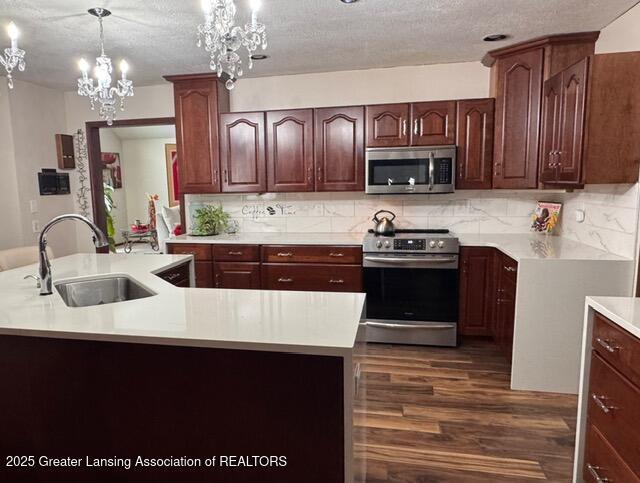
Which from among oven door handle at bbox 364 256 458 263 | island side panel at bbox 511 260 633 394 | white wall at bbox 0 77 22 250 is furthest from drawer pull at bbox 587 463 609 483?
white wall at bbox 0 77 22 250

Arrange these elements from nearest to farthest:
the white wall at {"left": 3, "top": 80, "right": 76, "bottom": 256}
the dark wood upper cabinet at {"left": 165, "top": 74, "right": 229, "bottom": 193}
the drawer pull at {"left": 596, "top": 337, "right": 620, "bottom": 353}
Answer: the drawer pull at {"left": 596, "top": 337, "right": 620, "bottom": 353}, the dark wood upper cabinet at {"left": 165, "top": 74, "right": 229, "bottom": 193}, the white wall at {"left": 3, "top": 80, "right": 76, "bottom": 256}

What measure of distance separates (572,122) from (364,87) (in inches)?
74.6

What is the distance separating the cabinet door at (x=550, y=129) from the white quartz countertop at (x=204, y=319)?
2018 millimetres

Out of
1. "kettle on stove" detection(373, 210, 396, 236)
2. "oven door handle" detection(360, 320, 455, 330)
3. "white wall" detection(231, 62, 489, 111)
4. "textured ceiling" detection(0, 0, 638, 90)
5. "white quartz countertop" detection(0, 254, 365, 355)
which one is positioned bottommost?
"oven door handle" detection(360, 320, 455, 330)

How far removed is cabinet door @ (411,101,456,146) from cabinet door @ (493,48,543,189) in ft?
1.21

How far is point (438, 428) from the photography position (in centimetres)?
236

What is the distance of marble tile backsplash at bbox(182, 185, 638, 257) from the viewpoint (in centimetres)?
337

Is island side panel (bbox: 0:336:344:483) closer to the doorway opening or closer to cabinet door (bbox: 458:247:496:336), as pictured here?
cabinet door (bbox: 458:247:496:336)

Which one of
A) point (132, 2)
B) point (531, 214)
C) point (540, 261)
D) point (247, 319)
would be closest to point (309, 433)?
point (247, 319)

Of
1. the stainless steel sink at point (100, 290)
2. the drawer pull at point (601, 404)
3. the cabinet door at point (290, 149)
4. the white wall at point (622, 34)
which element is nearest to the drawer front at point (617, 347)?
the drawer pull at point (601, 404)

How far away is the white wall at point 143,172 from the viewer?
8.21 meters

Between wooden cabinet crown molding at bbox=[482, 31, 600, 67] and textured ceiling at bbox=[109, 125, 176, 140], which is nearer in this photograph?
wooden cabinet crown molding at bbox=[482, 31, 600, 67]

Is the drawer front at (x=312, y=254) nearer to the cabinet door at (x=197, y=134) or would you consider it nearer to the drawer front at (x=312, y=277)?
the drawer front at (x=312, y=277)

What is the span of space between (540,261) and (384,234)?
1362mm
